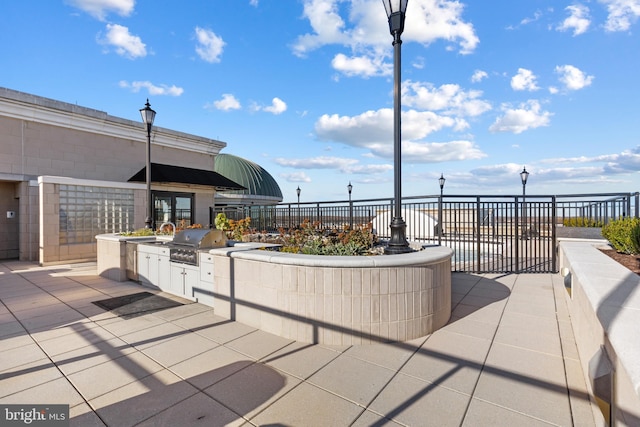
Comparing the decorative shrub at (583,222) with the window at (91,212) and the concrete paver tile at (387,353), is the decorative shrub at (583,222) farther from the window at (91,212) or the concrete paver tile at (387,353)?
the window at (91,212)

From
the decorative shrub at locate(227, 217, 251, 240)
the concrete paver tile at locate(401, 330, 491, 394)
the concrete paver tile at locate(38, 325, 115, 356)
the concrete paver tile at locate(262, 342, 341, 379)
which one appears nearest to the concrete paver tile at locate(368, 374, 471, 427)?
the concrete paver tile at locate(401, 330, 491, 394)

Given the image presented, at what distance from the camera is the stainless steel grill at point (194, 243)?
17.0 ft

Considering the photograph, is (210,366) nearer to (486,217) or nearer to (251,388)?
(251,388)

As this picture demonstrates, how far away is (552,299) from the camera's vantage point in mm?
5320

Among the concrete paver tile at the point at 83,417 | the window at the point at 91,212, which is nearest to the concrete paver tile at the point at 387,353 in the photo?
the concrete paver tile at the point at 83,417

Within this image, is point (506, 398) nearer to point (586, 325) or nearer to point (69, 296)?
point (586, 325)

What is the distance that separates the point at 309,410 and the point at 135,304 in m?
4.24

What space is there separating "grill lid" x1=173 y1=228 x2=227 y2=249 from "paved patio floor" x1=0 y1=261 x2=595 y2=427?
111 centimetres

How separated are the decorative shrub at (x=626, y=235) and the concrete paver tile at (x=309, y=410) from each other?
565 cm

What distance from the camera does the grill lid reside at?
5.17 meters

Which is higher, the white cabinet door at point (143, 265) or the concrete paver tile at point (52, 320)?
the white cabinet door at point (143, 265)

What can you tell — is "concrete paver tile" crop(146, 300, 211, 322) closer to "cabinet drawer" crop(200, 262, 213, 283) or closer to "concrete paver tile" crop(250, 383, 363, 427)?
"cabinet drawer" crop(200, 262, 213, 283)

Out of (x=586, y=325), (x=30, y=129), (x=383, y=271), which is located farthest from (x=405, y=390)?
(x=30, y=129)

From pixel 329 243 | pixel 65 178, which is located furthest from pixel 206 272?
pixel 65 178
